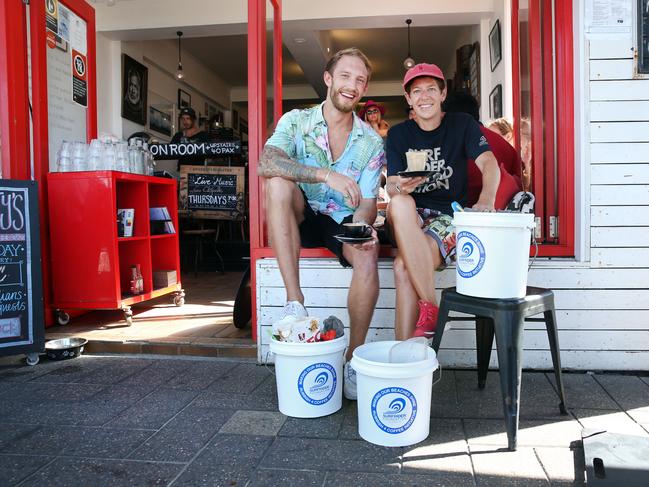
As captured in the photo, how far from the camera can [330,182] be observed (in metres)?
2.20

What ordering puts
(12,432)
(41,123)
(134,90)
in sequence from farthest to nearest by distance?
1. (134,90)
2. (41,123)
3. (12,432)

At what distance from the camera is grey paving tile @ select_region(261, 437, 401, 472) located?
160cm

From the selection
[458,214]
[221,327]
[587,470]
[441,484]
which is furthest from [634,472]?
[221,327]

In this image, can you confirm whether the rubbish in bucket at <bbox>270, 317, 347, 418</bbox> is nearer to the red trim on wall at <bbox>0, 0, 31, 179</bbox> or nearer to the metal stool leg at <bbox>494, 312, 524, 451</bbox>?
the metal stool leg at <bbox>494, 312, 524, 451</bbox>

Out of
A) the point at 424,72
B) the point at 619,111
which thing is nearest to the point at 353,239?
the point at 424,72

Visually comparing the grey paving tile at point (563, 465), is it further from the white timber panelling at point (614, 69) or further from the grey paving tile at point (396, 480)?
the white timber panelling at point (614, 69)

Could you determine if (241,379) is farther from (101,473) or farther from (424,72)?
(424,72)

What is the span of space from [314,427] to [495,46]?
4.54m

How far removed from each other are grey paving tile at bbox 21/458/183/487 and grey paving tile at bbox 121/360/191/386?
2.53 ft

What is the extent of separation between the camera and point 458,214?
6.00ft

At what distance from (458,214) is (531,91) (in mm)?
1305

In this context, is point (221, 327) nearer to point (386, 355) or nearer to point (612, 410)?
point (386, 355)

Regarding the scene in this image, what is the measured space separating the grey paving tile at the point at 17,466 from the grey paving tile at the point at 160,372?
2.47 ft

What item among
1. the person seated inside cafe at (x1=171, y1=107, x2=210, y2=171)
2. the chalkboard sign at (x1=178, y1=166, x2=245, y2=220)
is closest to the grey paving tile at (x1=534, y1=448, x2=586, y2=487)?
the chalkboard sign at (x1=178, y1=166, x2=245, y2=220)
